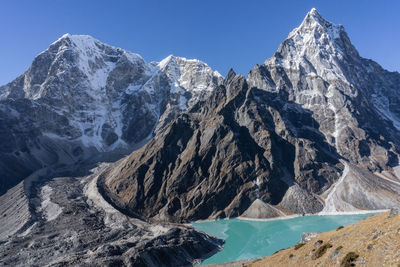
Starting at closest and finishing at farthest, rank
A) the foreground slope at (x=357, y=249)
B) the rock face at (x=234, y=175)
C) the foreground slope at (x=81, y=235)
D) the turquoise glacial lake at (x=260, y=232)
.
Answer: the foreground slope at (x=357, y=249), the foreground slope at (x=81, y=235), the turquoise glacial lake at (x=260, y=232), the rock face at (x=234, y=175)

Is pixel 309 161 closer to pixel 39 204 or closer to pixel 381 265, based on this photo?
pixel 39 204

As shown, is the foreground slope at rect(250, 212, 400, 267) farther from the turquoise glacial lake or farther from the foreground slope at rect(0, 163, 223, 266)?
the turquoise glacial lake

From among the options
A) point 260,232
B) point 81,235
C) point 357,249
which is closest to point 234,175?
point 260,232

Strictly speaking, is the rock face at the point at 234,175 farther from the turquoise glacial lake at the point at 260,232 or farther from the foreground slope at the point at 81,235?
the foreground slope at the point at 81,235

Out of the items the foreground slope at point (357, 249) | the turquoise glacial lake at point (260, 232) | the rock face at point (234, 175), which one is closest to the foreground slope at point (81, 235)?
the turquoise glacial lake at point (260, 232)

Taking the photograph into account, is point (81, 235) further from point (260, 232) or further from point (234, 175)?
point (234, 175)

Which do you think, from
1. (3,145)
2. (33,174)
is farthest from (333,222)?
(3,145)
